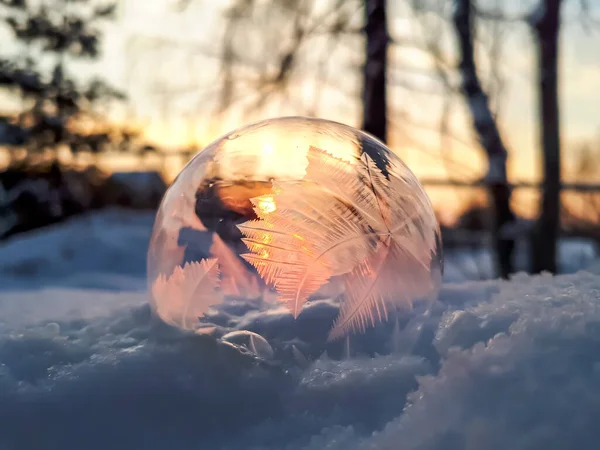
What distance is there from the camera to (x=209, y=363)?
151 cm

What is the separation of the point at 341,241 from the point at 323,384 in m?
0.42

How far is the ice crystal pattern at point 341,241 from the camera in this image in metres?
1.56

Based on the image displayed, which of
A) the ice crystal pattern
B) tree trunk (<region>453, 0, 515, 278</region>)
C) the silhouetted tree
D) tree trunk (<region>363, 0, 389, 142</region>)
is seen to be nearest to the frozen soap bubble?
the ice crystal pattern

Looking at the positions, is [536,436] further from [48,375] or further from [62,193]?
[62,193]

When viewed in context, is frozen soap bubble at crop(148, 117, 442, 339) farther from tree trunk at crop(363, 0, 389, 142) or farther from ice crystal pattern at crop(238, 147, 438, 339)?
tree trunk at crop(363, 0, 389, 142)

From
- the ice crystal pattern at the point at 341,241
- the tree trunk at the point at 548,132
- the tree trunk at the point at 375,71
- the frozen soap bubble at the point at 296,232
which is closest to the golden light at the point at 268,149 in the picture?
the frozen soap bubble at the point at 296,232

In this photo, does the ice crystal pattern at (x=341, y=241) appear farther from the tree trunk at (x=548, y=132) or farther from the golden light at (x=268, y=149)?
the tree trunk at (x=548, y=132)

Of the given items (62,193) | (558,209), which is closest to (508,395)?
(558,209)

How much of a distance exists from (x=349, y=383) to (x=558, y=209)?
5.42 metres

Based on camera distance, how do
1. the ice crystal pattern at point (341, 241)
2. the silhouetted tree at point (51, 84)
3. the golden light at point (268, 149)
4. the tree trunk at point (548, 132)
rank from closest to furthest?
the ice crystal pattern at point (341, 241) → the golden light at point (268, 149) → the tree trunk at point (548, 132) → the silhouetted tree at point (51, 84)

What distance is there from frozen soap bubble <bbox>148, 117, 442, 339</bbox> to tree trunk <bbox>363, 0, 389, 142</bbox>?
3439 mm

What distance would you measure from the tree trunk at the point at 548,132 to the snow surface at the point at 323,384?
416 cm

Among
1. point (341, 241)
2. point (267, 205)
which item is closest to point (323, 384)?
point (341, 241)

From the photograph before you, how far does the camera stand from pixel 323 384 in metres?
1.39
